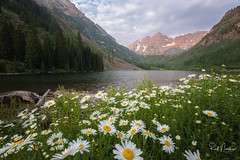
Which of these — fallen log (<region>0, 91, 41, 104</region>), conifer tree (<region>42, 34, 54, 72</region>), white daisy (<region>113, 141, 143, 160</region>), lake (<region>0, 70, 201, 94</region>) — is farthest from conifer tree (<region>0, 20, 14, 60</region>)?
white daisy (<region>113, 141, 143, 160</region>)

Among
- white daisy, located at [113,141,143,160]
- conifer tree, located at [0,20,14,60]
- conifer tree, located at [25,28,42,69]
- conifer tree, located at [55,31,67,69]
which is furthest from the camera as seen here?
conifer tree, located at [55,31,67,69]

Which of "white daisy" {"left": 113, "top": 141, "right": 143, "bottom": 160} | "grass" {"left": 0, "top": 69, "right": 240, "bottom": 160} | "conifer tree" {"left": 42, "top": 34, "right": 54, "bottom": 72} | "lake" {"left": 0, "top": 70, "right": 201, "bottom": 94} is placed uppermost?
"conifer tree" {"left": 42, "top": 34, "right": 54, "bottom": 72}

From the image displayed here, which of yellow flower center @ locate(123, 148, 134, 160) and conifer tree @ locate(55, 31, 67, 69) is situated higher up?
conifer tree @ locate(55, 31, 67, 69)

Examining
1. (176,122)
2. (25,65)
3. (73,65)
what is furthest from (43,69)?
(176,122)

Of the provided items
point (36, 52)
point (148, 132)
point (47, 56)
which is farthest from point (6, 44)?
point (148, 132)

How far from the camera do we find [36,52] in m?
46.4

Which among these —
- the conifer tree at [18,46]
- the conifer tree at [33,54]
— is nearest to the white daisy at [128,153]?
the conifer tree at [33,54]

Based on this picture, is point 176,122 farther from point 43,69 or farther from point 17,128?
point 43,69

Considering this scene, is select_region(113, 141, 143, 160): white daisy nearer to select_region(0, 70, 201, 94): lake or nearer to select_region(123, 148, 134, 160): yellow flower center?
select_region(123, 148, 134, 160): yellow flower center

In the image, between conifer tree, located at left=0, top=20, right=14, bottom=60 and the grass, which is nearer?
the grass

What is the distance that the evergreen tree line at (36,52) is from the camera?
1784 inches

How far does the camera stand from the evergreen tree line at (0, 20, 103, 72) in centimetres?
4531

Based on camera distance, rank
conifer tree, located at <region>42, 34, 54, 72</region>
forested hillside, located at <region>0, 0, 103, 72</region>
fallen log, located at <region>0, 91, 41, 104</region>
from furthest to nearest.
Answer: conifer tree, located at <region>42, 34, 54, 72</region> < forested hillside, located at <region>0, 0, 103, 72</region> < fallen log, located at <region>0, 91, 41, 104</region>

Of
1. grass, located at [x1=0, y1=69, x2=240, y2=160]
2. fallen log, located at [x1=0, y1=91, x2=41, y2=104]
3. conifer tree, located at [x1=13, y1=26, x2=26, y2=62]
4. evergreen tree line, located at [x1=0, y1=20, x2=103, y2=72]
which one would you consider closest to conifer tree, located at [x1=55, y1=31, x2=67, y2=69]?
evergreen tree line, located at [x1=0, y1=20, x2=103, y2=72]
